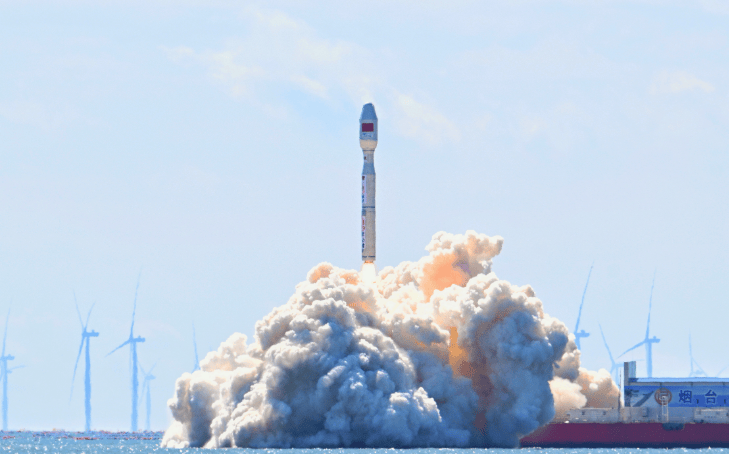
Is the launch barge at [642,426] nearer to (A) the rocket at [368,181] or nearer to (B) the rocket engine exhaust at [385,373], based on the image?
(B) the rocket engine exhaust at [385,373]

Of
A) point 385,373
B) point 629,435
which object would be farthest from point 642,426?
point 385,373

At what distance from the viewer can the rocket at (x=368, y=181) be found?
131000 mm

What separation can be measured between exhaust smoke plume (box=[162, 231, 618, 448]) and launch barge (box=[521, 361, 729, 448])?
9.47ft

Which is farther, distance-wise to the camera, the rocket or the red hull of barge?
the rocket

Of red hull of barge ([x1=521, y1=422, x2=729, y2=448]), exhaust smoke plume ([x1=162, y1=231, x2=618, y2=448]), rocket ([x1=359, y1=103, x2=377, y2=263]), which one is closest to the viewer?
exhaust smoke plume ([x1=162, y1=231, x2=618, y2=448])

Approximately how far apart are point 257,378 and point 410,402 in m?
12.2

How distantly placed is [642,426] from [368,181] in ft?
110

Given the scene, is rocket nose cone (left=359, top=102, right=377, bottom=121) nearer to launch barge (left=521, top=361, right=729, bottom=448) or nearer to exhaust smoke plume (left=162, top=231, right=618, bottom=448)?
exhaust smoke plume (left=162, top=231, right=618, bottom=448)

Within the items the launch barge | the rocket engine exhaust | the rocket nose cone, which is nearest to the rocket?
the rocket nose cone

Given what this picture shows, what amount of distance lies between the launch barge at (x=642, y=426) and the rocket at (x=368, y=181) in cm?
2458

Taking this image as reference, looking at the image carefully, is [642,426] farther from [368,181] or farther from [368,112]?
[368,112]

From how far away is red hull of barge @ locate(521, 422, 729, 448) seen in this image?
4518 inches

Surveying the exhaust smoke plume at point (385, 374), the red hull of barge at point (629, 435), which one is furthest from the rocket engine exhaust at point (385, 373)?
the red hull of barge at point (629, 435)

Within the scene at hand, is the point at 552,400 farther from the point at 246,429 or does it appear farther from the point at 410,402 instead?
the point at 246,429
